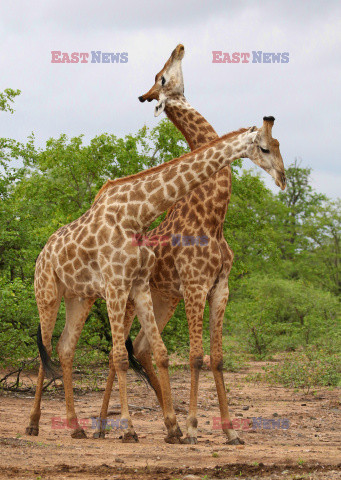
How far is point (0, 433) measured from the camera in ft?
23.6

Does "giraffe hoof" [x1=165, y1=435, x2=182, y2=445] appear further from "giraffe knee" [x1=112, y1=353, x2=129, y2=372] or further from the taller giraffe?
"giraffe knee" [x1=112, y1=353, x2=129, y2=372]

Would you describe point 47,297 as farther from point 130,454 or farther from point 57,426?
point 130,454

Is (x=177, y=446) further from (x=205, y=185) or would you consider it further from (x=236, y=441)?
(x=205, y=185)

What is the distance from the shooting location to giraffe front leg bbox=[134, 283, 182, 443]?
670 cm

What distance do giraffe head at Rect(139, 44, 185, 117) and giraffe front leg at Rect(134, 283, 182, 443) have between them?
2.46 metres

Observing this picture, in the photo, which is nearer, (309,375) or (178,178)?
(178,178)

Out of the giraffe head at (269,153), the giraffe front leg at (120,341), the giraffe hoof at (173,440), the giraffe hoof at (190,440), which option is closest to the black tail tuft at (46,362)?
the giraffe front leg at (120,341)

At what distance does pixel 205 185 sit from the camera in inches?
296

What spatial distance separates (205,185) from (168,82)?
5.03 feet

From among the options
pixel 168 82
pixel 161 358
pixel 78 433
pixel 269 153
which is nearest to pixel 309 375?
pixel 78 433

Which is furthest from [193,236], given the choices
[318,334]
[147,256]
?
[318,334]

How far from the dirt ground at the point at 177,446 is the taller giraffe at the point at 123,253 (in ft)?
1.51

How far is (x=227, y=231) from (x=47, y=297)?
286 inches

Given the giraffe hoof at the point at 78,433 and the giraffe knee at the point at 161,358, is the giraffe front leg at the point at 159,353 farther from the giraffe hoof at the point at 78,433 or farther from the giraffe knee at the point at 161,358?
the giraffe hoof at the point at 78,433
